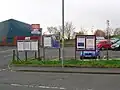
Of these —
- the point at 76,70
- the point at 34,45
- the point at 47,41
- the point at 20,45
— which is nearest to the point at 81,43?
the point at 47,41

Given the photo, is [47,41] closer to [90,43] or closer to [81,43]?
[81,43]

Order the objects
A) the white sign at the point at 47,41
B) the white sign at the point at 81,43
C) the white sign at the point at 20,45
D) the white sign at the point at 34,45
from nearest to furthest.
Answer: the white sign at the point at 81,43
the white sign at the point at 34,45
the white sign at the point at 20,45
the white sign at the point at 47,41

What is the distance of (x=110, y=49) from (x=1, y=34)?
51.4 metres

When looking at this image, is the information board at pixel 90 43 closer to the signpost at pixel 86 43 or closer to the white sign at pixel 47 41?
the signpost at pixel 86 43

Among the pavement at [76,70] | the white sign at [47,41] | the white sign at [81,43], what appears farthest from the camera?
the white sign at [47,41]

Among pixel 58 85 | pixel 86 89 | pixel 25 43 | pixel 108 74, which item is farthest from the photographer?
→ pixel 25 43

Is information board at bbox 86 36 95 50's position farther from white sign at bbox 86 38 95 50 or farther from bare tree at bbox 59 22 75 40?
bare tree at bbox 59 22 75 40

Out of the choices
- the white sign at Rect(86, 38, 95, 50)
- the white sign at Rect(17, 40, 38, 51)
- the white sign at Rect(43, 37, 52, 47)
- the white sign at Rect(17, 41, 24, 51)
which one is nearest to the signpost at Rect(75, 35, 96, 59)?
the white sign at Rect(86, 38, 95, 50)

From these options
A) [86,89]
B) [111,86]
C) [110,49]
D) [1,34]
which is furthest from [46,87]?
[1,34]

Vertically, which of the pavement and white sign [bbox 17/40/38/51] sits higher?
white sign [bbox 17/40/38/51]

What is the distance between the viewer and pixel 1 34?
309 ft

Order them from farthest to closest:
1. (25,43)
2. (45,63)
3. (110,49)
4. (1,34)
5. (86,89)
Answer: (1,34)
(110,49)
(25,43)
(45,63)
(86,89)

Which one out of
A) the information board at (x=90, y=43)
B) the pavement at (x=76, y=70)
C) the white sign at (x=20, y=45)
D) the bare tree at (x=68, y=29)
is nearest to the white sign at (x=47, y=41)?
the white sign at (x=20, y=45)

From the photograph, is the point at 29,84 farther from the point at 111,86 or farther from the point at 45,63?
the point at 45,63
